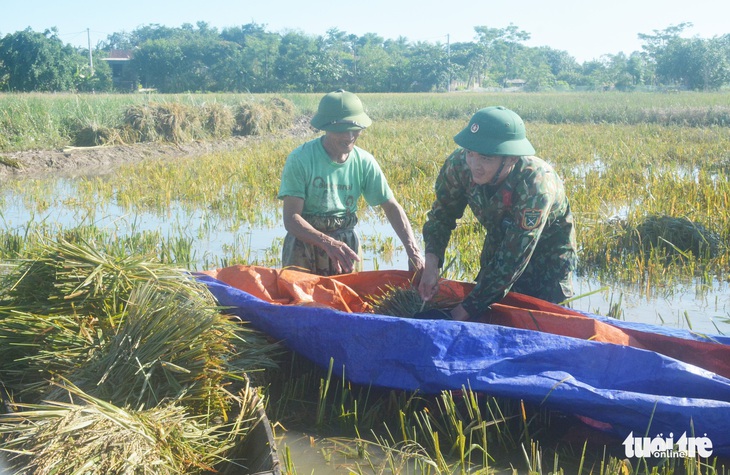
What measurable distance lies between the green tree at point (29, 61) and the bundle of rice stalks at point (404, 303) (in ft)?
113

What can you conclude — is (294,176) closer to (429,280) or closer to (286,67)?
(429,280)

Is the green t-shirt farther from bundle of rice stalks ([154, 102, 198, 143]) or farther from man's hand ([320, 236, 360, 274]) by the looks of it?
bundle of rice stalks ([154, 102, 198, 143])

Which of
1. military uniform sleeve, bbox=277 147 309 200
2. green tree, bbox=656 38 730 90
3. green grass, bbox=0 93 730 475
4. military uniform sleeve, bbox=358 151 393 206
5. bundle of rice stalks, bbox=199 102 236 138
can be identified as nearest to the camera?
green grass, bbox=0 93 730 475

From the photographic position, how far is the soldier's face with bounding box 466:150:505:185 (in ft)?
9.52

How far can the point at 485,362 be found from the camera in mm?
2602

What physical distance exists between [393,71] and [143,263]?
5975 cm

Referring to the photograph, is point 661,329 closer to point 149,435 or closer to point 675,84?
point 149,435

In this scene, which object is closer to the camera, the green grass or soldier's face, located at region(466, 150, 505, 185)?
the green grass

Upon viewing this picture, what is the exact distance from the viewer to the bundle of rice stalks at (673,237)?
545 cm

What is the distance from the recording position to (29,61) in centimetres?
3372

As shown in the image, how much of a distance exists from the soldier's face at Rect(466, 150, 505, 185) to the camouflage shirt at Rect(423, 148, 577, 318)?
109mm

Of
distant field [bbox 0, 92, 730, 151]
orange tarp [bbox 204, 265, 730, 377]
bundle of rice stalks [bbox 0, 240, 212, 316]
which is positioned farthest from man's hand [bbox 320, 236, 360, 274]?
distant field [bbox 0, 92, 730, 151]

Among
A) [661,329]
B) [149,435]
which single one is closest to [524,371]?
[661,329]

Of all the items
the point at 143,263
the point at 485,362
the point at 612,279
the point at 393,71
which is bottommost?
the point at 612,279
